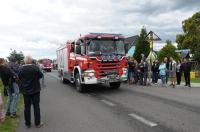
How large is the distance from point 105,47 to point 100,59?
2.81ft

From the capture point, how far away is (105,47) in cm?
1527

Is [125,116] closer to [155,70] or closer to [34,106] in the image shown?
[34,106]

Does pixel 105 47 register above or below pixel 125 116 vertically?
above

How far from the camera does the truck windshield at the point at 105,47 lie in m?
14.9

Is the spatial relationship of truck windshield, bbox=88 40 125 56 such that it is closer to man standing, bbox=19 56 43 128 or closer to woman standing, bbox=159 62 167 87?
woman standing, bbox=159 62 167 87

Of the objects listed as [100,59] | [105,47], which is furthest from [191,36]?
[100,59]

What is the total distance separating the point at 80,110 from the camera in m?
10.4

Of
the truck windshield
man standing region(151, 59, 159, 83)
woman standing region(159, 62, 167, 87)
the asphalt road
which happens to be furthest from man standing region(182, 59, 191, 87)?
the asphalt road

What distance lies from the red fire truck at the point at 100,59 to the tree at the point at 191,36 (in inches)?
1588

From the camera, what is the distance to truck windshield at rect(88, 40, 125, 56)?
1491 cm

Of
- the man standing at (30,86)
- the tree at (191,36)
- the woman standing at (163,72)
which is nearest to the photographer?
the man standing at (30,86)

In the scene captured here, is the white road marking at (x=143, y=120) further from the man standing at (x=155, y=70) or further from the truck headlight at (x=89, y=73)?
the man standing at (x=155, y=70)

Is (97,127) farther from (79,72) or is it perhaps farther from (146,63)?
(146,63)

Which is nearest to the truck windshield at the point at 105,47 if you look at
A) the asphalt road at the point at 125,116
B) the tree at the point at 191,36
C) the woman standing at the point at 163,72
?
the woman standing at the point at 163,72
